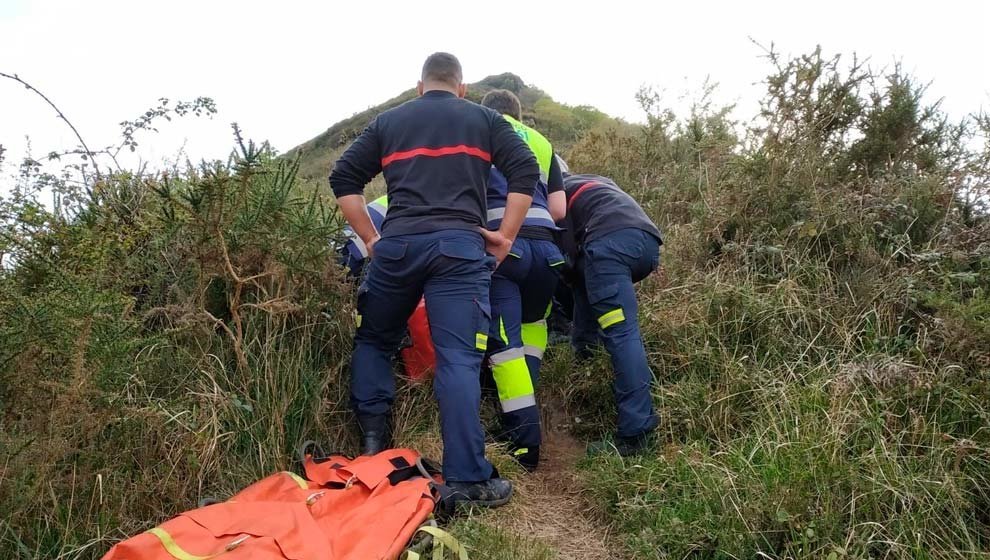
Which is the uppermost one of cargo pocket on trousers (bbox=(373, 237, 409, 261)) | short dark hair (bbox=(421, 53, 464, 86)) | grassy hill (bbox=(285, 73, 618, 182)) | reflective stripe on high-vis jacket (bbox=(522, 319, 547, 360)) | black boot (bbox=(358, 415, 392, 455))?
grassy hill (bbox=(285, 73, 618, 182))

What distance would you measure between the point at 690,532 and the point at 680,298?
2099 mm

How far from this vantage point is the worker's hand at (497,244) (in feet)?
11.0

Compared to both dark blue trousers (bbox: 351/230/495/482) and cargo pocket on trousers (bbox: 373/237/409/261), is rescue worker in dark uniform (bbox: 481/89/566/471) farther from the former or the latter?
cargo pocket on trousers (bbox: 373/237/409/261)

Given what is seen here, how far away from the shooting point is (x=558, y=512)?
314cm

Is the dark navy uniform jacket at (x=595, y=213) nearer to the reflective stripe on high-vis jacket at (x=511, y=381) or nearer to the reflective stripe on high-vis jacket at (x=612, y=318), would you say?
the reflective stripe on high-vis jacket at (x=612, y=318)

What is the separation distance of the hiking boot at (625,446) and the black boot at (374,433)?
44.9 inches

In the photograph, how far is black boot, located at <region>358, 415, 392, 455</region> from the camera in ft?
10.8

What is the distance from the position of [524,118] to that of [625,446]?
36.0 ft

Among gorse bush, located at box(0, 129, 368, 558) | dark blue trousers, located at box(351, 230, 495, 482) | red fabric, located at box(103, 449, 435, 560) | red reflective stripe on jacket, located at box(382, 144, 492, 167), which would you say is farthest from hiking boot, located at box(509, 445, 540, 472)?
red reflective stripe on jacket, located at box(382, 144, 492, 167)

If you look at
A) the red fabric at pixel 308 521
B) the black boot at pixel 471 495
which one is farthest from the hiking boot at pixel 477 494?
the red fabric at pixel 308 521

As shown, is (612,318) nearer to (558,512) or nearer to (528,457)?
(528,457)

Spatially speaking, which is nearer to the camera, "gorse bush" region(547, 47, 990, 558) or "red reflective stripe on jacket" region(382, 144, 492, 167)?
"gorse bush" region(547, 47, 990, 558)

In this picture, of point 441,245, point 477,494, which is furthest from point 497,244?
point 477,494

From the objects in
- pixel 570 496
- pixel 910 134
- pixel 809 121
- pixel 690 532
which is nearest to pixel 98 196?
pixel 570 496
